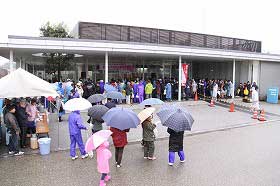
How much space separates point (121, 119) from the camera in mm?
5809

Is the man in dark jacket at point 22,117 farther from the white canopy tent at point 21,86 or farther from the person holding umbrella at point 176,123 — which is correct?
the person holding umbrella at point 176,123

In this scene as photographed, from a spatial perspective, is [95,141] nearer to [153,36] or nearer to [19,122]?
[19,122]

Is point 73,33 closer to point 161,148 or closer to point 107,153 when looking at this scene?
point 161,148

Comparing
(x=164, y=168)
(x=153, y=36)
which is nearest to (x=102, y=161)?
(x=164, y=168)

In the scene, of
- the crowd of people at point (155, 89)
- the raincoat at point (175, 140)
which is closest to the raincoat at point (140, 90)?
the crowd of people at point (155, 89)

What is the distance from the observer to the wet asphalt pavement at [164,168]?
5562mm

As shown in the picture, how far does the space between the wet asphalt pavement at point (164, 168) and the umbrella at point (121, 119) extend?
116 centimetres

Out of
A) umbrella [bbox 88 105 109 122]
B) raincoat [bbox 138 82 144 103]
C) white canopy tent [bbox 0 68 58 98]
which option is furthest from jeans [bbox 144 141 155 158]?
raincoat [bbox 138 82 144 103]

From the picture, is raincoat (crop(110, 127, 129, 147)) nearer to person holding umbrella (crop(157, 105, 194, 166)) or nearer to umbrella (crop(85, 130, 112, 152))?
umbrella (crop(85, 130, 112, 152))

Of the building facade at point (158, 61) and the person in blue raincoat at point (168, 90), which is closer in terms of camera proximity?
the person in blue raincoat at point (168, 90)

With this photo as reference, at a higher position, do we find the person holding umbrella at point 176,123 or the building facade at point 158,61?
the building facade at point 158,61

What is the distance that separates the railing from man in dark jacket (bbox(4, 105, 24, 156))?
48.2 ft

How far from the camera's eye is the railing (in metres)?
21.6

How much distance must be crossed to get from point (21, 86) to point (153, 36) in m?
18.4
